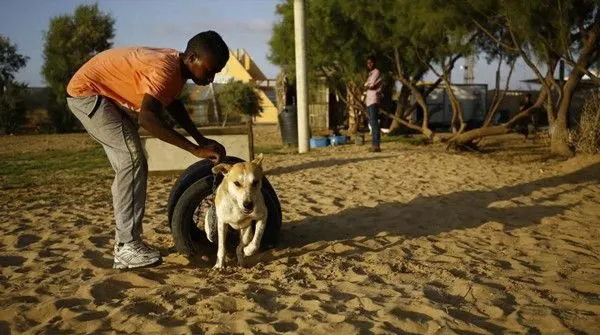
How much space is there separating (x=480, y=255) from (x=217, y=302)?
8.76ft

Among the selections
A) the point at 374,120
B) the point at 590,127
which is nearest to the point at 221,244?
the point at 374,120

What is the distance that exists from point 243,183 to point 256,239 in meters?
0.58

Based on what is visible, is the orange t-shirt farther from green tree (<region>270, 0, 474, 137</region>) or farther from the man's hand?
green tree (<region>270, 0, 474, 137</region>)

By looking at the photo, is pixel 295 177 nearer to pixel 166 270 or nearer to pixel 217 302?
pixel 166 270

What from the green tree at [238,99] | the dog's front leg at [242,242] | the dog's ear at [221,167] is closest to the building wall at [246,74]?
the green tree at [238,99]

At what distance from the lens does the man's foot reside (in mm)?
4344

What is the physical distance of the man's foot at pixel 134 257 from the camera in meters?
4.34

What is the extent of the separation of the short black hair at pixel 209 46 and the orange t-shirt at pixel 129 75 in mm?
160

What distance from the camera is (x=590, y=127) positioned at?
11633mm

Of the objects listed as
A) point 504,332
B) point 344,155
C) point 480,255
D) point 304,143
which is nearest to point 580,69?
point 344,155

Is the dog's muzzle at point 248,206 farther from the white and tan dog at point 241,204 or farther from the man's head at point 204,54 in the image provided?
the man's head at point 204,54

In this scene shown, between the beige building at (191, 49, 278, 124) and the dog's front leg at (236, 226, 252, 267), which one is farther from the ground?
the beige building at (191, 49, 278, 124)

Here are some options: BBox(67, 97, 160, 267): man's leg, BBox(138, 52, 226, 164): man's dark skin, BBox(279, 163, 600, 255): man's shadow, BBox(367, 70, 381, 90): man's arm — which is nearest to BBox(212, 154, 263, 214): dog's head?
BBox(138, 52, 226, 164): man's dark skin

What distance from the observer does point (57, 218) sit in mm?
6602
